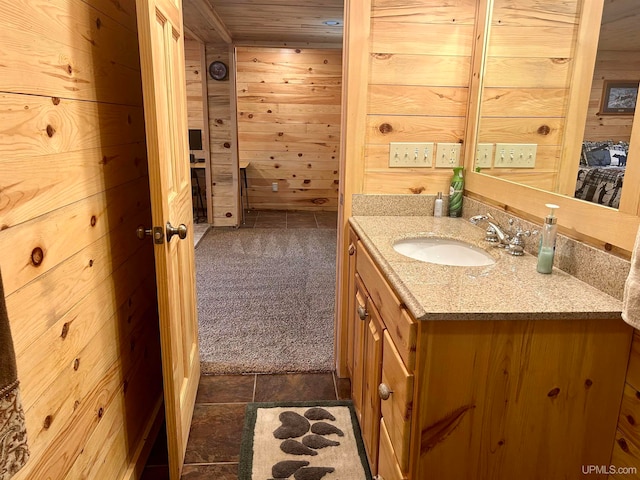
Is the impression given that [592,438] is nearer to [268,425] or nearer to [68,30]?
[268,425]

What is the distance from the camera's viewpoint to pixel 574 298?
3.59 feet

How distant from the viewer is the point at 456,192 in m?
2.08

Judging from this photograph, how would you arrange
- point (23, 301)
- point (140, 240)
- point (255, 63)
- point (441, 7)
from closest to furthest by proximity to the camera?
1. point (23, 301)
2. point (140, 240)
3. point (441, 7)
4. point (255, 63)

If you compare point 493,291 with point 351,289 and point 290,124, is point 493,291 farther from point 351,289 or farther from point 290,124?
point 290,124

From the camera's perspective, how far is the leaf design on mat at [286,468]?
1662 millimetres

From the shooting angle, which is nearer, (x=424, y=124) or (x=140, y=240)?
(x=140, y=240)

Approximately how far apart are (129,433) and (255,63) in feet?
17.6

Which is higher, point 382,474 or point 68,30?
point 68,30

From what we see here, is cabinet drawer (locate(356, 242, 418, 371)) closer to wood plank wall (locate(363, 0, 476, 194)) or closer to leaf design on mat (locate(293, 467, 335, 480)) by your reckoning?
wood plank wall (locate(363, 0, 476, 194))

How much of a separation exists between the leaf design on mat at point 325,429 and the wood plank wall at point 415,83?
1030 millimetres

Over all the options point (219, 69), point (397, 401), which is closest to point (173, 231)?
point (397, 401)

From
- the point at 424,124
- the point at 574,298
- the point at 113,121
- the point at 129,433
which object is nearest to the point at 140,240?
the point at 113,121

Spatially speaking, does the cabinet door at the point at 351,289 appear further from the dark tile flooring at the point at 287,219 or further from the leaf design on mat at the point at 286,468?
the dark tile flooring at the point at 287,219

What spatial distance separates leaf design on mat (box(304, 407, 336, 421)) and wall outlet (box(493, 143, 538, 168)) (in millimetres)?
1266
